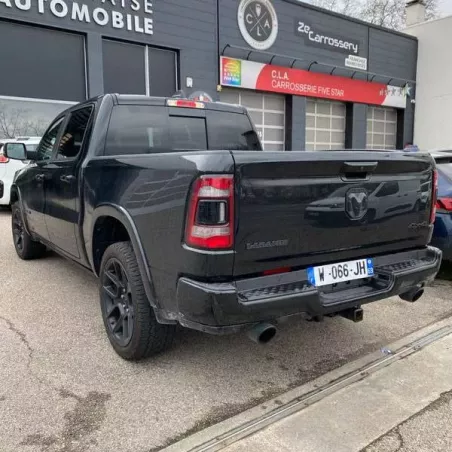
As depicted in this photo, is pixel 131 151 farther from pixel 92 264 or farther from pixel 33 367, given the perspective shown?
pixel 33 367

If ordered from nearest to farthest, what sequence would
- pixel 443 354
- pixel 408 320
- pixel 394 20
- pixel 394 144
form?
pixel 443 354
pixel 408 320
pixel 394 144
pixel 394 20

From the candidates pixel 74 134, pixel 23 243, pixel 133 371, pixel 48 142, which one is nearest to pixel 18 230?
pixel 23 243

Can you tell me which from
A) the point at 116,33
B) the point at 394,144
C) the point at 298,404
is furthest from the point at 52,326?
the point at 394,144

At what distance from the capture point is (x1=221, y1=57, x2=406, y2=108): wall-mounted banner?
15.6 m

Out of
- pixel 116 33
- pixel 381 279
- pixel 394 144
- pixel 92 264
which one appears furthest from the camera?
pixel 394 144

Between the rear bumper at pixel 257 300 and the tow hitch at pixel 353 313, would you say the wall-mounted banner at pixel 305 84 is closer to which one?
the tow hitch at pixel 353 313

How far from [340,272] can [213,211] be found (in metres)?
0.96

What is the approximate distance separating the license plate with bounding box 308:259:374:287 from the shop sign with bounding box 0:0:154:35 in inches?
456

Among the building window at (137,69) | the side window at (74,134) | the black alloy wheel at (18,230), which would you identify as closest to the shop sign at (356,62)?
the building window at (137,69)

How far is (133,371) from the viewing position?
3.11 meters

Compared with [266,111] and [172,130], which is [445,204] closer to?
[172,130]

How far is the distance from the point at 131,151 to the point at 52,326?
5.27 ft

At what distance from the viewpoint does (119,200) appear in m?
3.08

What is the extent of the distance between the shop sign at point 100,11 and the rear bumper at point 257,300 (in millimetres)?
11518
